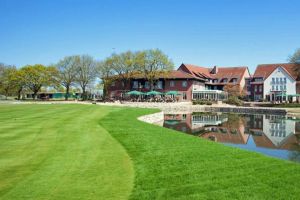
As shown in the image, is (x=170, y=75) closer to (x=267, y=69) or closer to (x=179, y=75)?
(x=179, y=75)

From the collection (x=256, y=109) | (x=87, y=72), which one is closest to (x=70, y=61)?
(x=87, y=72)

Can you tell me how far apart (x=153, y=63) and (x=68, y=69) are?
2102 centimetres

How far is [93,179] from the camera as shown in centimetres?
704

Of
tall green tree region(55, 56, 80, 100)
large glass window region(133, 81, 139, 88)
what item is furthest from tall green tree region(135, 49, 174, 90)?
tall green tree region(55, 56, 80, 100)

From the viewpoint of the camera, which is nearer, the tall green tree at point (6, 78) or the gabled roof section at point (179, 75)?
the gabled roof section at point (179, 75)

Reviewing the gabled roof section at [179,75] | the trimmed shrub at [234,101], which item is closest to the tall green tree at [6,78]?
the gabled roof section at [179,75]

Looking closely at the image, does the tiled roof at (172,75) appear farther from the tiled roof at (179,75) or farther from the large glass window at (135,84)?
the large glass window at (135,84)

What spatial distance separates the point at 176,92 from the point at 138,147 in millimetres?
53057

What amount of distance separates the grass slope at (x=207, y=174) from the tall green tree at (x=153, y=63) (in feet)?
167

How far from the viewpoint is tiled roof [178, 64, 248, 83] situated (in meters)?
75.6

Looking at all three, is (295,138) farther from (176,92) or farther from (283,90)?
(283,90)

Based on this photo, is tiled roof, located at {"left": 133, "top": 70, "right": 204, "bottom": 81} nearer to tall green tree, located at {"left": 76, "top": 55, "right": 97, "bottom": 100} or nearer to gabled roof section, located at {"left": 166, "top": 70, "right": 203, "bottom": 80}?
gabled roof section, located at {"left": 166, "top": 70, "right": 203, "bottom": 80}

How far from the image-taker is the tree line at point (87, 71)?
6194 cm

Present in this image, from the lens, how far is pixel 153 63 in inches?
2435
